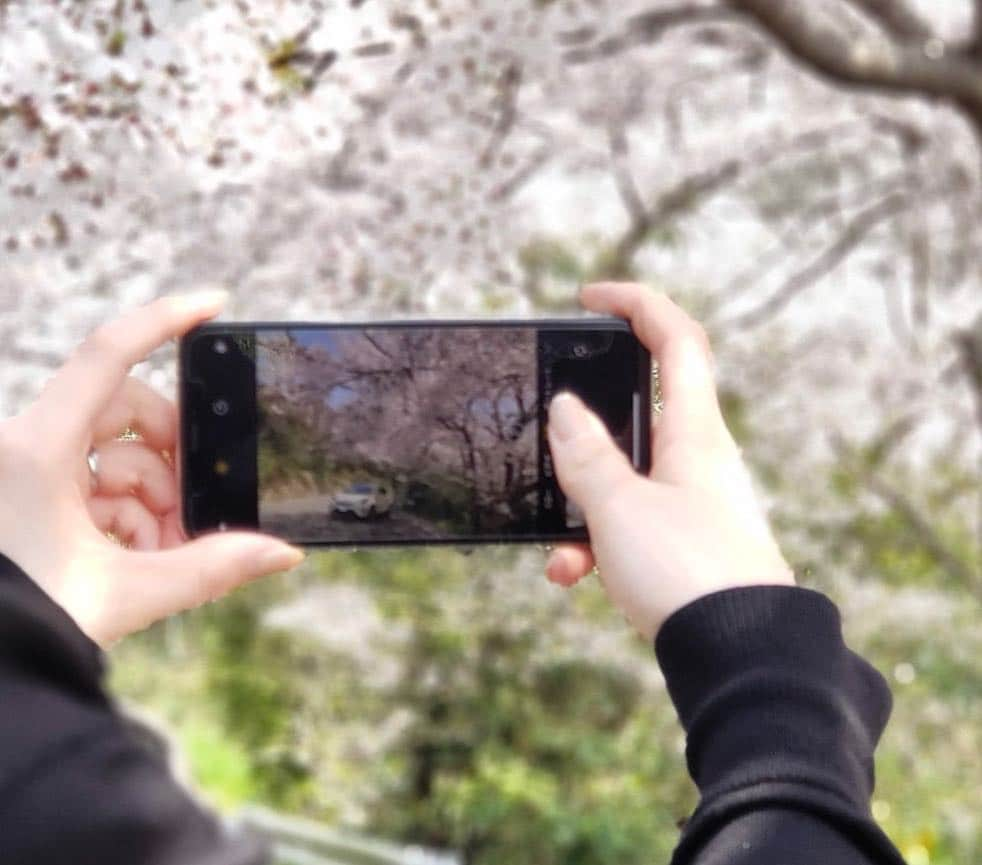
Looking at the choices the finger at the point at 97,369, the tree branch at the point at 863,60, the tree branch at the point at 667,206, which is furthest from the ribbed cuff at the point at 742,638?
the tree branch at the point at 667,206

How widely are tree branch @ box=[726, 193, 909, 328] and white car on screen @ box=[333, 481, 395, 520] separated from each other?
3.02 metres

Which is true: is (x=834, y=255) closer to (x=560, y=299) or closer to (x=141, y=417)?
(x=560, y=299)

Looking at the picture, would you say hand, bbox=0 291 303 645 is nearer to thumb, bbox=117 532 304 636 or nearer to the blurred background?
thumb, bbox=117 532 304 636

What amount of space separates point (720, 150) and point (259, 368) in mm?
3255

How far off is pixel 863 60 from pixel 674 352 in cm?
185

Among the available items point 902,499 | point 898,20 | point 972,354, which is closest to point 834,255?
point 972,354

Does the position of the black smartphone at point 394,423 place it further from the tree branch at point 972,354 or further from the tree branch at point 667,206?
the tree branch at point 972,354

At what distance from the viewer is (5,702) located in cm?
42

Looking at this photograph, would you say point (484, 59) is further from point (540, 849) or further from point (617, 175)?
point (540, 849)

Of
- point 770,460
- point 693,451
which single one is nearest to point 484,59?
point 693,451

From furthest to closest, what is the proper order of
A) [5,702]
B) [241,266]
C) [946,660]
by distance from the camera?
[946,660] → [241,266] → [5,702]

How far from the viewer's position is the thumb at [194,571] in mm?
675

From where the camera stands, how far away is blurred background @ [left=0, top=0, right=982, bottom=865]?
162cm

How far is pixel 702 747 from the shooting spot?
59cm
